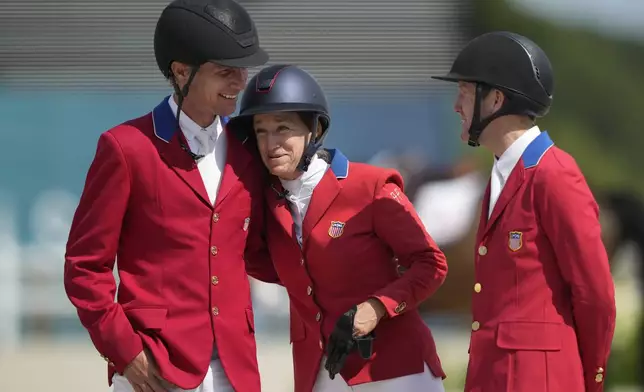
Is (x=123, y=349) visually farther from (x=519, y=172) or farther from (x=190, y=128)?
(x=519, y=172)

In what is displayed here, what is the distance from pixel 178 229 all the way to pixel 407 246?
754mm

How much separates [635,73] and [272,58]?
144 inches

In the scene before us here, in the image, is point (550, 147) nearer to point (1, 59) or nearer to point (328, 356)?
point (328, 356)

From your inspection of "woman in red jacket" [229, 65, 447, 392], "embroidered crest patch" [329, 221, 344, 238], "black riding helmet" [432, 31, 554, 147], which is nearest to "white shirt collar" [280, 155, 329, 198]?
"woman in red jacket" [229, 65, 447, 392]

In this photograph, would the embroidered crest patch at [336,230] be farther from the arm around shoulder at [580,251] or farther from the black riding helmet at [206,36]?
the arm around shoulder at [580,251]

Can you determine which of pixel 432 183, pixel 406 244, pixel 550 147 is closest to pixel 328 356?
pixel 406 244

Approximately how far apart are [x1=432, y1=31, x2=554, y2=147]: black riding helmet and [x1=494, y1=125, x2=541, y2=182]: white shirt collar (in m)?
0.07

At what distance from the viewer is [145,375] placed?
11.0ft

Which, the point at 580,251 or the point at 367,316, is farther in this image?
the point at 367,316

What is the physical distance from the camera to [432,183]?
10344mm

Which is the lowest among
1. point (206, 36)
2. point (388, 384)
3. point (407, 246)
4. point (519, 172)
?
point (388, 384)

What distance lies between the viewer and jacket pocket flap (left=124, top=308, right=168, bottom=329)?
3.37 meters

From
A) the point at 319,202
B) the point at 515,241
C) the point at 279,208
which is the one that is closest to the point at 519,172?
the point at 515,241

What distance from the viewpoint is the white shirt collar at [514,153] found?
11.0ft
